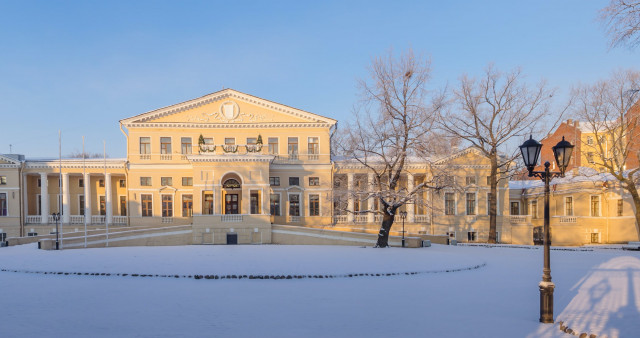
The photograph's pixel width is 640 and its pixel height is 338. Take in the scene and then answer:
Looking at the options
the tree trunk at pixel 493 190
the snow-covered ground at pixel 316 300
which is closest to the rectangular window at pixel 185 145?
the snow-covered ground at pixel 316 300

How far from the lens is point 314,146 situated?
39.9 metres

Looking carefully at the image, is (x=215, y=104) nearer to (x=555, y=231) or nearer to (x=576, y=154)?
(x=555, y=231)

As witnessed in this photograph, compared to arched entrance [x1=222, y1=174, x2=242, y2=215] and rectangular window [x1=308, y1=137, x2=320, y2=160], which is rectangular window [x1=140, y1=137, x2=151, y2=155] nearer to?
arched entrance [x1=222, y1=174, x2=242, y2=215]

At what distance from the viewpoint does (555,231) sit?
40156 millimetres

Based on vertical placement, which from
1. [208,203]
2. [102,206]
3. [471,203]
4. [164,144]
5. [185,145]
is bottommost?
[471,203]

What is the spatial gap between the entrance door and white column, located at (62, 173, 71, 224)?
1419cm

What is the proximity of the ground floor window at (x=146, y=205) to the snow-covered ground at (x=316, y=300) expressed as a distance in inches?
716

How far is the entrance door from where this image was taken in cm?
3825

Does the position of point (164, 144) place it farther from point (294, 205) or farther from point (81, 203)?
point (294, 205)

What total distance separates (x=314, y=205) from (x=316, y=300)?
90.4ft

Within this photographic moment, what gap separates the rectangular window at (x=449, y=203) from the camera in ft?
131

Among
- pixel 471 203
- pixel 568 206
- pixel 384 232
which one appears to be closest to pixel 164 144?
pixel 384 232

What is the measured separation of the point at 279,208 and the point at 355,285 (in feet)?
83.7

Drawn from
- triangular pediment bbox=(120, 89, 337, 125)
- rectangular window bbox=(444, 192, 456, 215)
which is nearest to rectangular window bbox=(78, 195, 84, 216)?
triangular pediment bbox=(120, 89, 337, 125)
